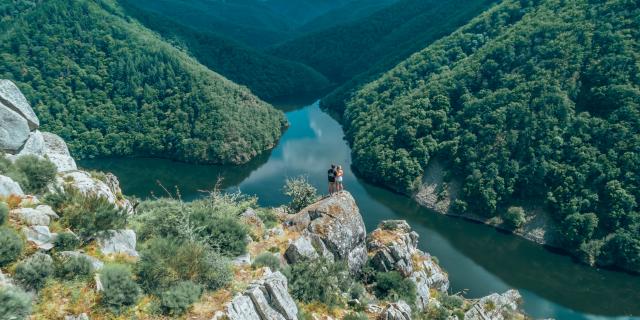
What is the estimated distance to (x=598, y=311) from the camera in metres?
42.6

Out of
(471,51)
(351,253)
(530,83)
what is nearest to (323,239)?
(351,253)

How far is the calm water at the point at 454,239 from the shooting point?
44.2 m

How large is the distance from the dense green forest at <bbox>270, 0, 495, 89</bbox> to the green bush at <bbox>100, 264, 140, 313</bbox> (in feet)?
362

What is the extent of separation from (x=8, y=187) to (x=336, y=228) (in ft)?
45.2

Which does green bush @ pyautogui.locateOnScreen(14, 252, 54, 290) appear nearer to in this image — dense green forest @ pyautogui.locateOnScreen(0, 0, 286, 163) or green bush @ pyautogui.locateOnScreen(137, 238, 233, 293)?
green bush @ pyautogui.locateOnScreen(137, 238, 233, 293)

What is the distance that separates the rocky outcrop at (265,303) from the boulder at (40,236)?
562 cm

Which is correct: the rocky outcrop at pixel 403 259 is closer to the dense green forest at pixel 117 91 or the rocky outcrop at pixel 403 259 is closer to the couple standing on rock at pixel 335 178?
the couple standing on rock at pixel 335 178

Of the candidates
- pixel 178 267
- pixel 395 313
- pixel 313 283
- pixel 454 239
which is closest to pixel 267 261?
pixel 313 283

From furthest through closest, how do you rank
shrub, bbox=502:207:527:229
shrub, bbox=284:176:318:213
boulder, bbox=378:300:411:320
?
1. shrub, bbox=502:207:527:229
2. shrub, bbox=284:176:318:213
3. boulder, bbox=378:300:411:320

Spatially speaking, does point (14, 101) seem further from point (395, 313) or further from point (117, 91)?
point (117, 91)

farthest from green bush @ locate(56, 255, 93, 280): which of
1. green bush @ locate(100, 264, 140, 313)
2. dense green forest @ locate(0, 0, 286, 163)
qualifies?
dense green forest @ locate(0, 0, 286, 163)

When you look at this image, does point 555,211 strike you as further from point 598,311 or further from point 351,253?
point 351,253

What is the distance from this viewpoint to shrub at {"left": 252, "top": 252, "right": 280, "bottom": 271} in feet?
56.5

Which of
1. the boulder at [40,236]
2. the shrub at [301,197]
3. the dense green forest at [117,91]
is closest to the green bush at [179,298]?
the boulder at [40,236]
